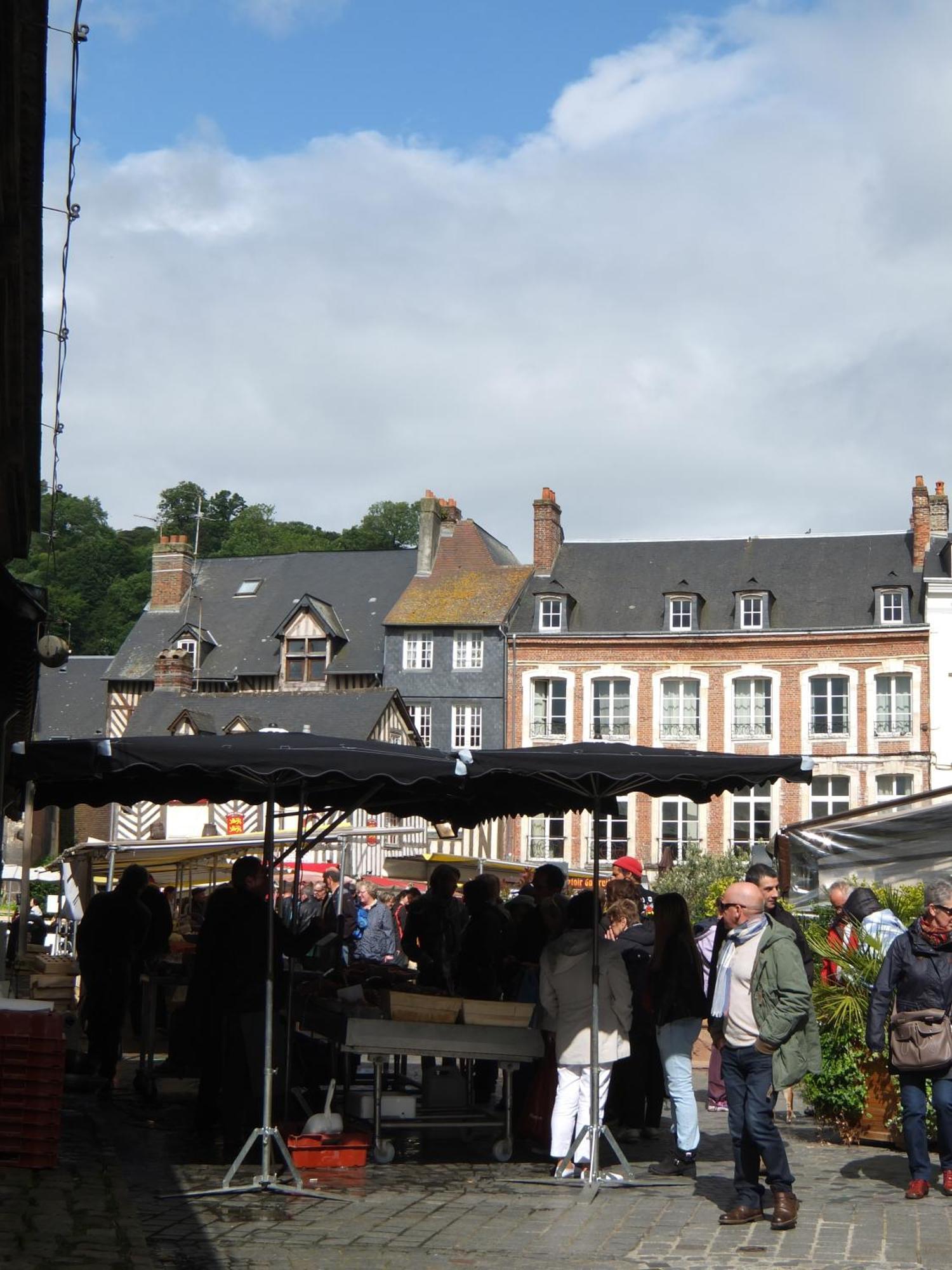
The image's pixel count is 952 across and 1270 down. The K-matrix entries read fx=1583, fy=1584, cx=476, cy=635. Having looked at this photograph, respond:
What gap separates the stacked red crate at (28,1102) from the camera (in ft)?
27.4

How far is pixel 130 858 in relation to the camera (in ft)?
77.5

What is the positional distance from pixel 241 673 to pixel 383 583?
5.78m

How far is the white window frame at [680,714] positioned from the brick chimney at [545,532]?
558 cm

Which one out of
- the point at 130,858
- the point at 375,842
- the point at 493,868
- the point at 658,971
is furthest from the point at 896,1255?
the point at 375,842

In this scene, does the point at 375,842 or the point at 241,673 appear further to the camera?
the point at 241,673

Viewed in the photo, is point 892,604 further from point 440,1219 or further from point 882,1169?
point 440,1219

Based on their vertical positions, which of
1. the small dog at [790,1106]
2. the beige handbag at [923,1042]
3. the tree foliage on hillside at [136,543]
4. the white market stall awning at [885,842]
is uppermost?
the tree foliage on hillside at [136,543]

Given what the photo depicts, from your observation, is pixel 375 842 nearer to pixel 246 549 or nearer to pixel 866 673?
pixel 866 673

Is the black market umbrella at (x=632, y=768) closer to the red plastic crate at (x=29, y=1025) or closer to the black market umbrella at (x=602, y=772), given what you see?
the black market umbrella at (x=602, y=772)

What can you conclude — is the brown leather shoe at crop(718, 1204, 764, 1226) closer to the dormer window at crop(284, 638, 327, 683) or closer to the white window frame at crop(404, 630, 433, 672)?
the white window frame at crop(404, 630, 433, 672)

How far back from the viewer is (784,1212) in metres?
7.50

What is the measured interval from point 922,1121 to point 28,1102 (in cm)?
470

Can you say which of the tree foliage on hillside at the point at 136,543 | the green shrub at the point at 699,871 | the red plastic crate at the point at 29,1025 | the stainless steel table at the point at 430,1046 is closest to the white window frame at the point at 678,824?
the green shrub at the point at 699,871

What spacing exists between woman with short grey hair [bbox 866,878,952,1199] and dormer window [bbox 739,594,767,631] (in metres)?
38.5
